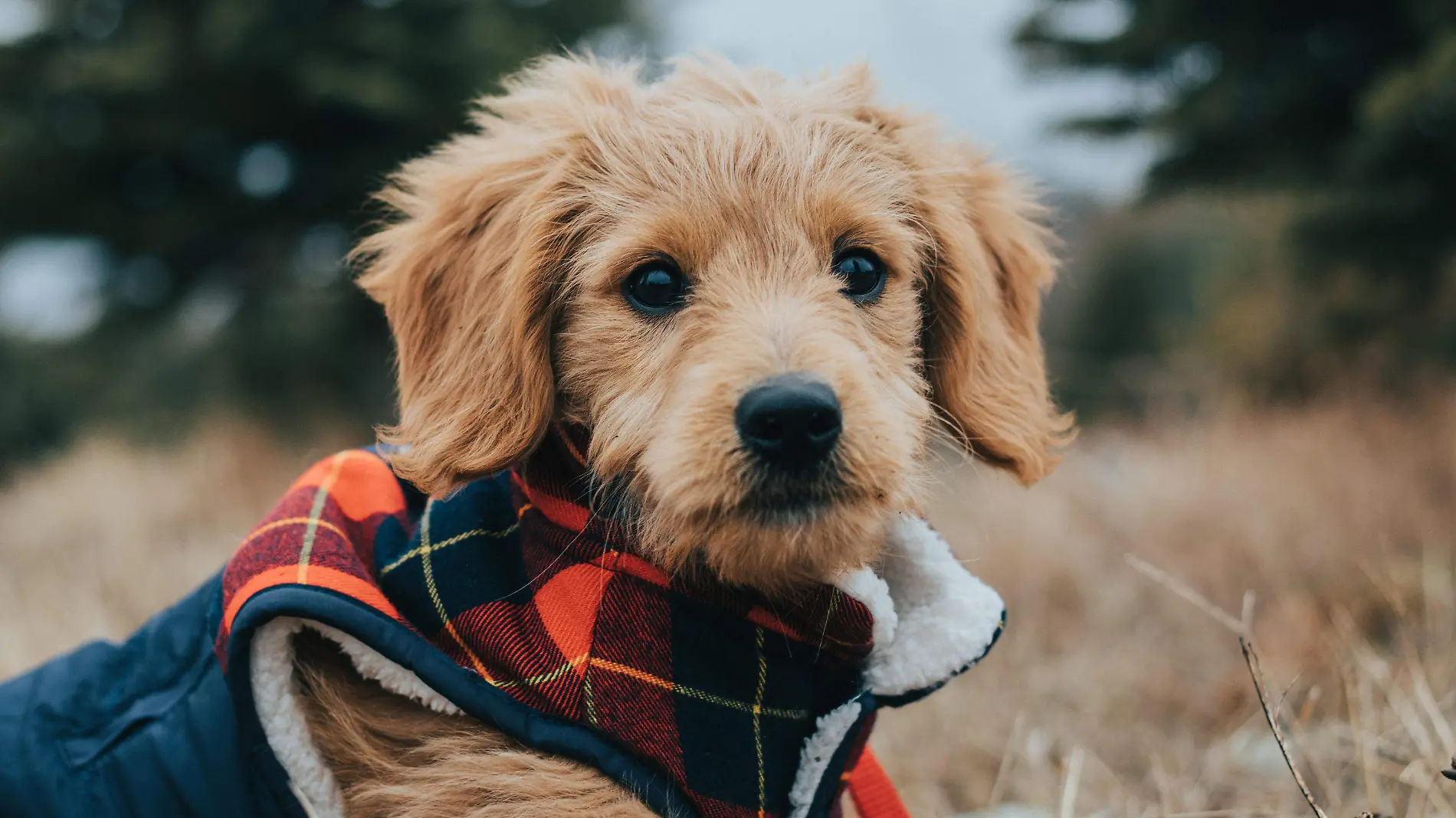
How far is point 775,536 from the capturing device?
1.66 meters

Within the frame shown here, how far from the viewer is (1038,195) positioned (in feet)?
8.98

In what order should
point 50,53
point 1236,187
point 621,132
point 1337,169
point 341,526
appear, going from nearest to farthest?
1. point 341,526
2. point 621,132
3. point 1337,169
4. point 1236,187
5. point 50,53

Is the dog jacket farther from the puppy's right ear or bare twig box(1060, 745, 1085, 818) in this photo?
bare twig box(1060, 745, 1085, 818)

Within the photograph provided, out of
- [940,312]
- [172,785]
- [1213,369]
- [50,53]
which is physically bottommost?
[1213,369]

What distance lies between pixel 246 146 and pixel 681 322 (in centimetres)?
654

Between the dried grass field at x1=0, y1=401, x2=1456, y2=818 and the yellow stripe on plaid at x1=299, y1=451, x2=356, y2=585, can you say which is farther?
the dried grass field at x1=0, y1=401, x2=1456, y2=818

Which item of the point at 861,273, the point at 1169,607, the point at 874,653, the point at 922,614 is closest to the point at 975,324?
the point at 861,273

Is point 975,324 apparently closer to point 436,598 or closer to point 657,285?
point 657,285

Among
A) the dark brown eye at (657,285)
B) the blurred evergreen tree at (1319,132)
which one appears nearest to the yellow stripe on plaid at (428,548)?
the dark brown eye at (657,285)

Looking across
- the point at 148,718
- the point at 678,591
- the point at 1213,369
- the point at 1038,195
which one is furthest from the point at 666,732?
the point at 1213,369

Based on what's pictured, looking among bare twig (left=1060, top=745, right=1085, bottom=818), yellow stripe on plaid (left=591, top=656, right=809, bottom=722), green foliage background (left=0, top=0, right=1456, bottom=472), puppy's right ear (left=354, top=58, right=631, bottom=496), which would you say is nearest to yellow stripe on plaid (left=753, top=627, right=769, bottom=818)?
yellow stripe on plaid (left=591, top=656, right=809, bottom=722)

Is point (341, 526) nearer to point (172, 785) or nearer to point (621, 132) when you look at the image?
point (172, 785)

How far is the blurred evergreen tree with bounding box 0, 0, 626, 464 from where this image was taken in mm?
6508

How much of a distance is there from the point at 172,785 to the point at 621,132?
4.63ft
